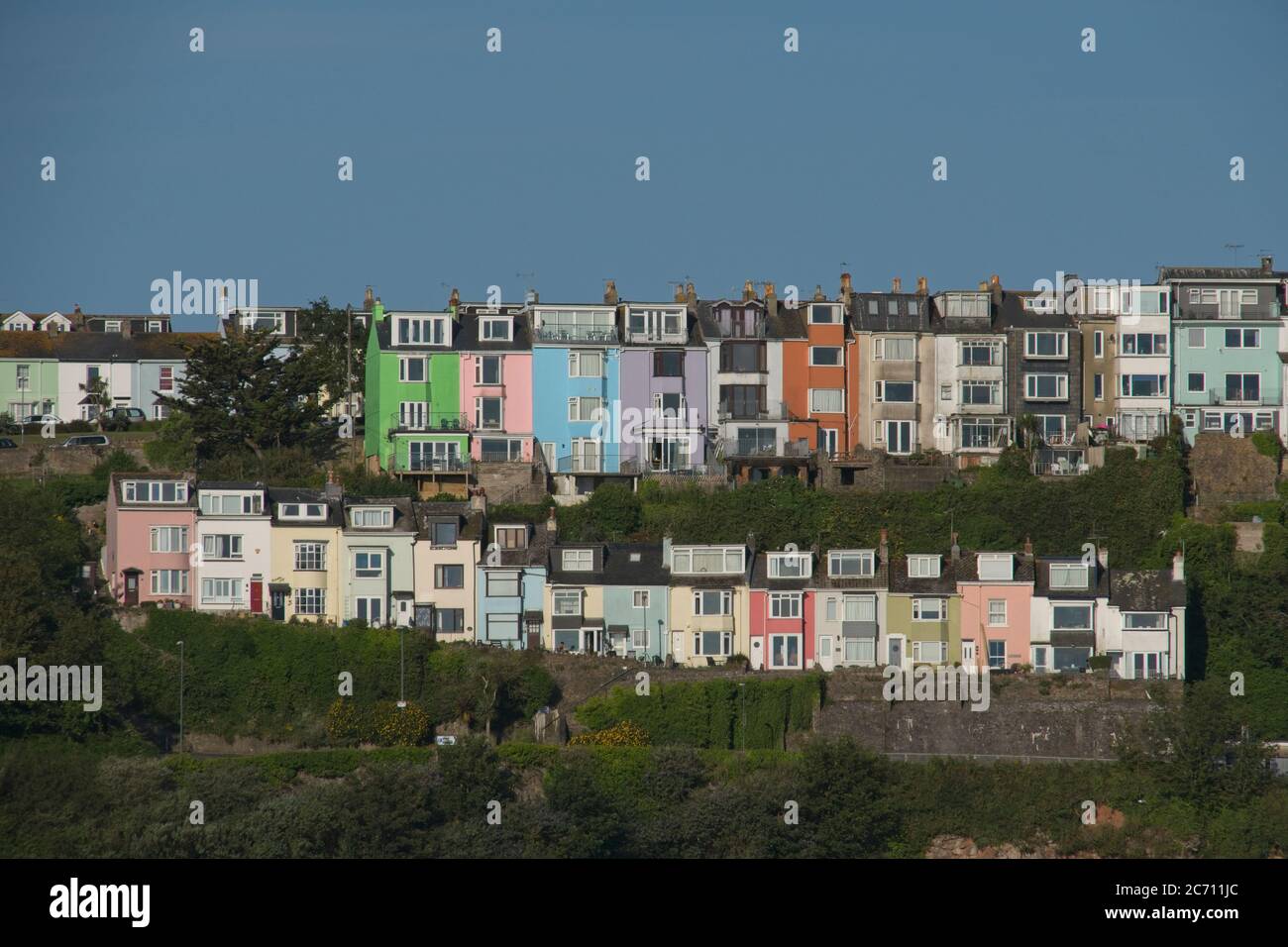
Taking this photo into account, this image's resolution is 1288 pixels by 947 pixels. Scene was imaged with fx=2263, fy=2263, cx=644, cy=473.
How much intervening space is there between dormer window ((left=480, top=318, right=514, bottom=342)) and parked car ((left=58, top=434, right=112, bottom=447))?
1277 centimetres

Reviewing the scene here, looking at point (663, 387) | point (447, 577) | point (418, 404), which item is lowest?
point (447, 577)

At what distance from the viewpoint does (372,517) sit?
63.8 m

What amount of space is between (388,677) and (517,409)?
15301mm

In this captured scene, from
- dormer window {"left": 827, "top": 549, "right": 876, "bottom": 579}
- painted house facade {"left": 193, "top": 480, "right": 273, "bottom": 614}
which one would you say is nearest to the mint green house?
painted house facade {"left": 193, "top": 480, "right": 273, "bottom": 614}

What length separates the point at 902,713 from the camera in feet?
194

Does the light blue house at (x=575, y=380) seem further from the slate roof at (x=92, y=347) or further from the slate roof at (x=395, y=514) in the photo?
the slate roof at (x=92, y=347)

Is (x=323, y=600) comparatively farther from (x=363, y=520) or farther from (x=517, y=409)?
(x=517, y=409)

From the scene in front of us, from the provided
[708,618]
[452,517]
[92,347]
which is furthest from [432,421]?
[92,347]

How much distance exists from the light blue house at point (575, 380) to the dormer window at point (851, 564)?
11.3m

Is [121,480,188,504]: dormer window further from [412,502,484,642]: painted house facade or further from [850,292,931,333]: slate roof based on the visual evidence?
[850,292,931,333]: slate roof

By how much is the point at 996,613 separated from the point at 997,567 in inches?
50.1

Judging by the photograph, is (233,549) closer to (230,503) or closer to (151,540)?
(230,503)

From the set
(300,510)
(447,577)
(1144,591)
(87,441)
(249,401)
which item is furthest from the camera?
(87,441)
